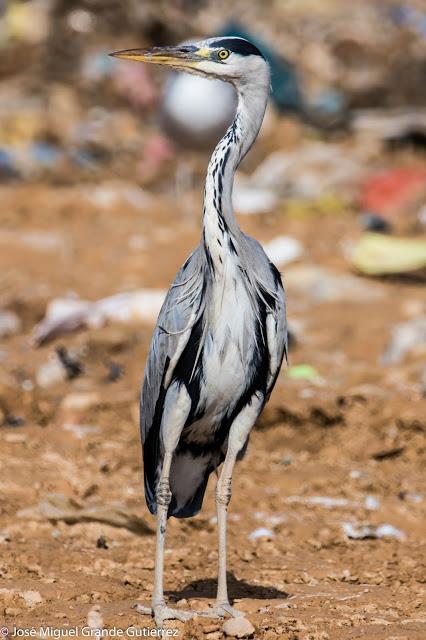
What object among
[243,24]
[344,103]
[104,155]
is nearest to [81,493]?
[104,155]

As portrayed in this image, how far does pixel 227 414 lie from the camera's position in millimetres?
3604

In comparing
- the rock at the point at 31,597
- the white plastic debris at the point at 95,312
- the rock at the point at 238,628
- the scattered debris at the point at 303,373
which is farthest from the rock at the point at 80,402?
the rock at the point at 238,628

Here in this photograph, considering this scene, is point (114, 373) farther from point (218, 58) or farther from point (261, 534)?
point (218, 58)

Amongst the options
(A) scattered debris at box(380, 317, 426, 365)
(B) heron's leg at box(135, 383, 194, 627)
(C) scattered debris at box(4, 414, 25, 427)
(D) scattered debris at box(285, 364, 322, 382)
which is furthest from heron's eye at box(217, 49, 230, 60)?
(A) scattered debris at box(380, 317, 426, 365)

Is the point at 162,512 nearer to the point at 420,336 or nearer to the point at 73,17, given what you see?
the point at 420,336

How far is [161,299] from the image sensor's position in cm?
761

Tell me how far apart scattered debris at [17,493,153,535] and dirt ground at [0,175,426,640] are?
3cm

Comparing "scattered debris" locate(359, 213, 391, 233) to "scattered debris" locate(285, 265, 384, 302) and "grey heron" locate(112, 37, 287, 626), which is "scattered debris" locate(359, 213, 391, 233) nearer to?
"scattered debris" locate(285, 265, 384, 302)

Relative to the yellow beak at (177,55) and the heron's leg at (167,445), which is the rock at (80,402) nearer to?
the heron's leg at (167,445)

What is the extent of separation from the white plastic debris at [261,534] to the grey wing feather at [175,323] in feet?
4.35

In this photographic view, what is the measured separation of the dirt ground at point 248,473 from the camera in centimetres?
366

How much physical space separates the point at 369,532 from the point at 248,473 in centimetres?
85

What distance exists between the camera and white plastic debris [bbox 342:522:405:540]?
4.85 m

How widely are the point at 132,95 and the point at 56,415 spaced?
8541 millimetres
